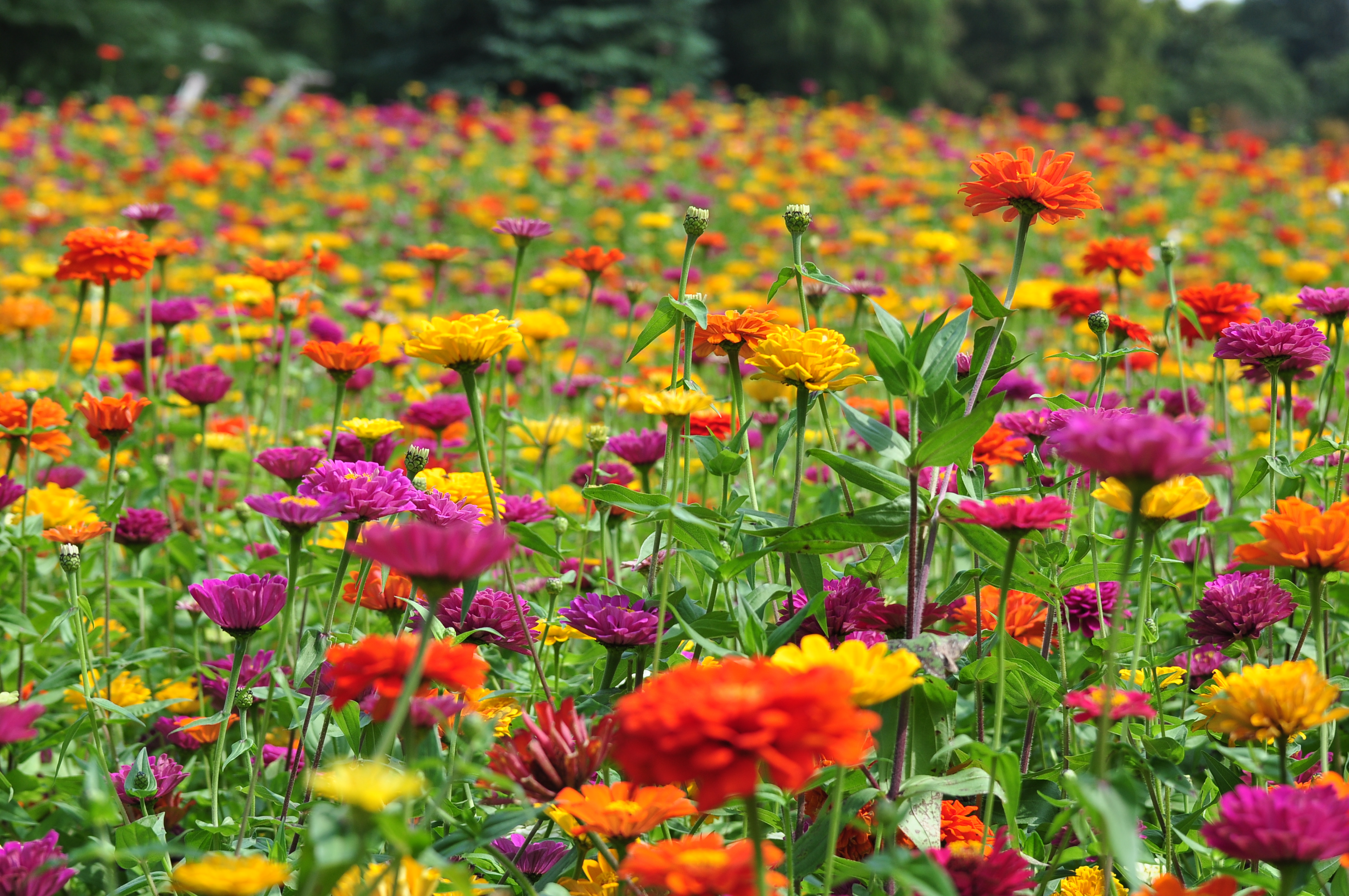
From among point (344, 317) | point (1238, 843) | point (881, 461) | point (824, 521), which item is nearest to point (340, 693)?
point (824, 521)

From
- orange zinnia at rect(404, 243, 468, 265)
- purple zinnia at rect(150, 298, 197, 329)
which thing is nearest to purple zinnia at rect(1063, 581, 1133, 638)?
orange zinnia at rect(404, 243, 468, 265)

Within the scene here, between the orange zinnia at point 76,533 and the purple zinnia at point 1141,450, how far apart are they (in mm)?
1272

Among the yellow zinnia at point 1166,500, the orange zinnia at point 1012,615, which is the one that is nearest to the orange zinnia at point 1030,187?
the yellow zinnia at point 1166,500

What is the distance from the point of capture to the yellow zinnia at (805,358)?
3.88ft

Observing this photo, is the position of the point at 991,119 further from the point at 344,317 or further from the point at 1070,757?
the point at 1070,757

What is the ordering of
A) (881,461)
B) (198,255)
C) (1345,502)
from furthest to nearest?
1. (198,255)
2. (881,461)
3. (1345,502)

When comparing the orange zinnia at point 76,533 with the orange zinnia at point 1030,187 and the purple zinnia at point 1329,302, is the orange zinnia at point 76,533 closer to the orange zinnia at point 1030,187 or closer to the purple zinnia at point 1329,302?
the orange zinnia at point 1030,187

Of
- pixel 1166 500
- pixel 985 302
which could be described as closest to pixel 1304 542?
pixel 1166 500

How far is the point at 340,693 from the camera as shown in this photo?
81 centimetres

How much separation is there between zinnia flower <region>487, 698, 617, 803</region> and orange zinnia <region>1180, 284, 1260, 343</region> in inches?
58.6

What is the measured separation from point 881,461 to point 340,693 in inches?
59.6

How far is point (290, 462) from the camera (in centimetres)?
139

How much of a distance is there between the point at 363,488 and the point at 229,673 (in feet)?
2.02

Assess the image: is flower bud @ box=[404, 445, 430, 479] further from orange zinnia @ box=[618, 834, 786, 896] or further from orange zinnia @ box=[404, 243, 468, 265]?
orange zinnia @ box=[404, 243, 468, 265]
